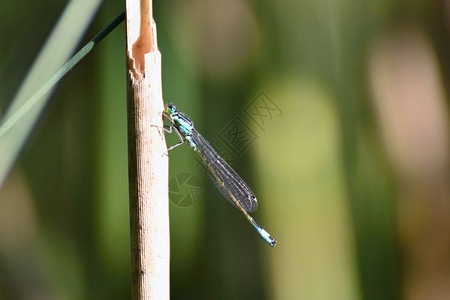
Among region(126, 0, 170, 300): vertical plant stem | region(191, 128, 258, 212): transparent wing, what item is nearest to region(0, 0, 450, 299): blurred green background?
region(191, 128, 258, 212): transparent wing

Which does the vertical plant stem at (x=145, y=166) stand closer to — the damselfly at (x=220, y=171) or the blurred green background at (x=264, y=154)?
the damselfly at (x=220, y=171)

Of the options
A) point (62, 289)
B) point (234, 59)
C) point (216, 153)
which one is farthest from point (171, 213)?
point (234, 59)

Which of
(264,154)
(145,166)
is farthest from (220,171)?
(145,166)

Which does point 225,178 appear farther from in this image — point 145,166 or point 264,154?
point 145,166

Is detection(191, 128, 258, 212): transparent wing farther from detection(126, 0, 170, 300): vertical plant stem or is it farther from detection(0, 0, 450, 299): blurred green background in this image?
detection(126, 0, 170, 300): vertical plant stem

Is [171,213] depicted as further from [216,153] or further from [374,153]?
[374,153]

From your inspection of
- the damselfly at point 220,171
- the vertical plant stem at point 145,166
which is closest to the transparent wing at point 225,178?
the damselfly at point 220,171

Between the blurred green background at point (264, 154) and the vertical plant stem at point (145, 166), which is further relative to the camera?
the blurred green background at point (264, 154)
